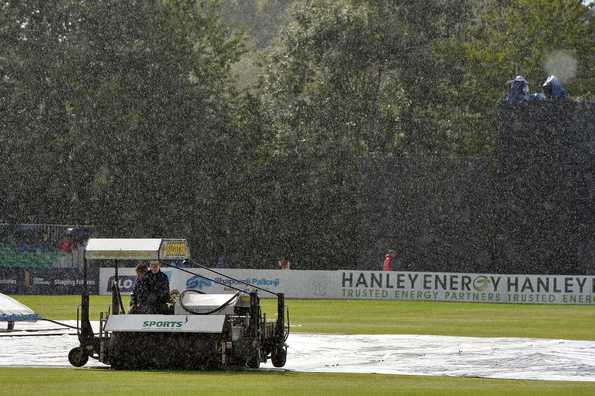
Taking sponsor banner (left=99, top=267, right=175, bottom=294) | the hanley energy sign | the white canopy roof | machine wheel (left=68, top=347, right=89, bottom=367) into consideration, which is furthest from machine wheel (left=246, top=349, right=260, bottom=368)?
the hanley energy sign

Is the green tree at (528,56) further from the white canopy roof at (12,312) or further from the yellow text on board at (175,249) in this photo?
the yellow text on board at (175,249)

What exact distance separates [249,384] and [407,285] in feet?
137

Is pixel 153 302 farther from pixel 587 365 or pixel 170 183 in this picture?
pixel 170 183

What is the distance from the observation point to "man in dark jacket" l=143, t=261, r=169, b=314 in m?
24.3

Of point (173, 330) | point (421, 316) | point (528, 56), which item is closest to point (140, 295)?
point (173, 330)

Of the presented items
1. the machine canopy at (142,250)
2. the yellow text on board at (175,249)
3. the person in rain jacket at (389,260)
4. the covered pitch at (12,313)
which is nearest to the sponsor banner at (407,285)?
the person in rain jacket at (389,260)

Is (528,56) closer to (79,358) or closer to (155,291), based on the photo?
(155,291)

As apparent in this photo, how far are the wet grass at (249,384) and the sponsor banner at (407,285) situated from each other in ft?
115

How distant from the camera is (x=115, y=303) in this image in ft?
80.8

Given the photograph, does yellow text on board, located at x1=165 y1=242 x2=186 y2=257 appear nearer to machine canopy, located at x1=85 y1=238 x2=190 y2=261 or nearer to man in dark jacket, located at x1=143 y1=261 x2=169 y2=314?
machine canopy, located at x1=85 y1=238 x2=190 y2=261

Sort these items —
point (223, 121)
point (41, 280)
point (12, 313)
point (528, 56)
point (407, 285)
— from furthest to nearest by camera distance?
point (528, 56), point (223, 121), point (41, 280), point (407, 285), point (12, 313)

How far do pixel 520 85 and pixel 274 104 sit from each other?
994 inches

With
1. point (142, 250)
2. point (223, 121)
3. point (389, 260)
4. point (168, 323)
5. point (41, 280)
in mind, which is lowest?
point (41, 280)

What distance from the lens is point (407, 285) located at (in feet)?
206
